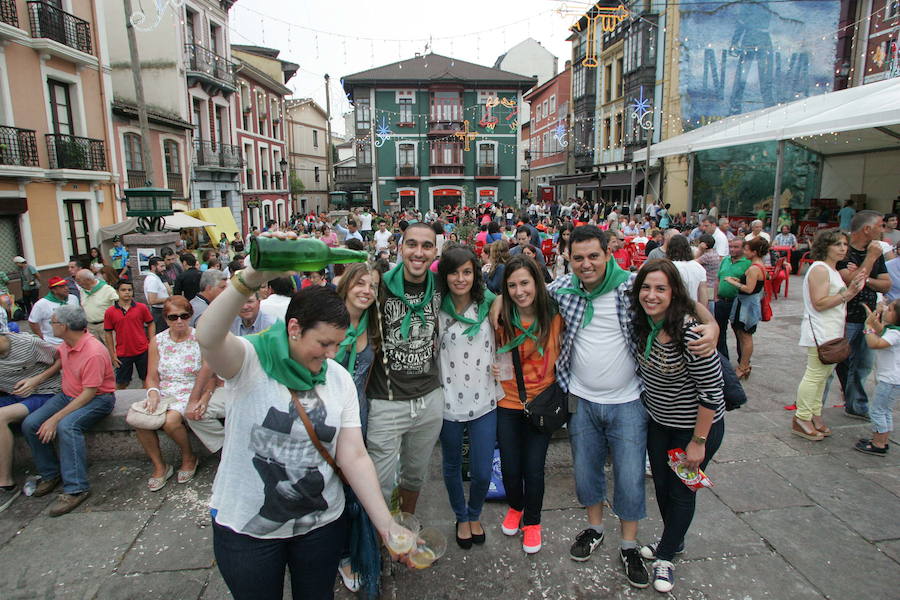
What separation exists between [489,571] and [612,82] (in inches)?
1164

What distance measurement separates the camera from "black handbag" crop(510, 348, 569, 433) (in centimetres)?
279

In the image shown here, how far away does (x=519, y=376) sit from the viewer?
2.83m

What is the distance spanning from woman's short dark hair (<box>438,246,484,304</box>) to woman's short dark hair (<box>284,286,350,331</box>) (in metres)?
1.06

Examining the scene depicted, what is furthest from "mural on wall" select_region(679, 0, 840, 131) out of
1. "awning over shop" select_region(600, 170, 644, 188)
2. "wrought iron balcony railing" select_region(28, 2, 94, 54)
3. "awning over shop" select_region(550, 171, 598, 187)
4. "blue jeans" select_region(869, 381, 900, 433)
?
"wrought iron balcony railing" select_region(28, 2, 94, 54)

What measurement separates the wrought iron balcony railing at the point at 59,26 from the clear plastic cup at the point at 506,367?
16319 mm

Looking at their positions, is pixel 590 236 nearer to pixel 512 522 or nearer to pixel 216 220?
pixel 512 522

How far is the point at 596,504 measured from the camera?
297cm

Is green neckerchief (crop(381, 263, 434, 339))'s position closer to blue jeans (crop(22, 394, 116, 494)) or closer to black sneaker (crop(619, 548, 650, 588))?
black sneaker (crop(619, 548, 650, 588))

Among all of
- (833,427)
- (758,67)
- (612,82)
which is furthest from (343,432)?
(612,82)

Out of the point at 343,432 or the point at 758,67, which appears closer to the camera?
the point at 343,432

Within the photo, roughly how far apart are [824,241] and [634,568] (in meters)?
3.17

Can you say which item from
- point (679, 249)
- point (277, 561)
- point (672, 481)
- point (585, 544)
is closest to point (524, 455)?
point (585, 544)

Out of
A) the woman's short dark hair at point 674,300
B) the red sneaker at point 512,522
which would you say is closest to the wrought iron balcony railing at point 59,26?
the red sneaker at point 512,522

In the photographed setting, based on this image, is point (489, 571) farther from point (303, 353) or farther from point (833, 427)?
point (833, 427)
